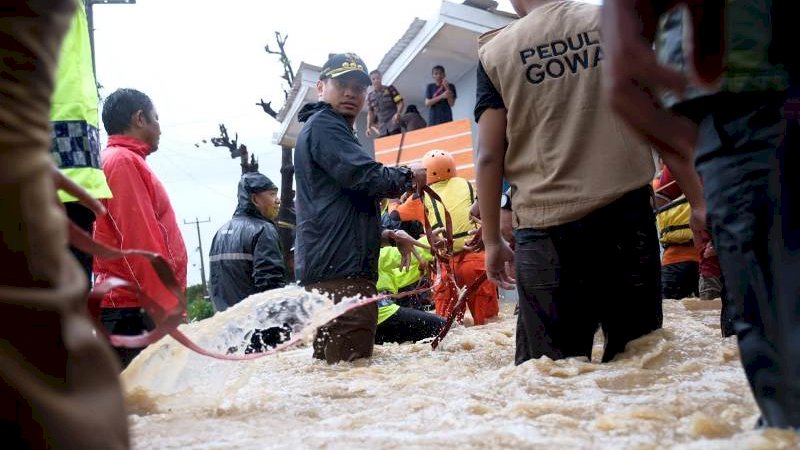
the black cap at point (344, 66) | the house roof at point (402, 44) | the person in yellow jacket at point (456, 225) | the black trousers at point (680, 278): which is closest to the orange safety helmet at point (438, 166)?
the person in yellow jacket at point (456, 225)

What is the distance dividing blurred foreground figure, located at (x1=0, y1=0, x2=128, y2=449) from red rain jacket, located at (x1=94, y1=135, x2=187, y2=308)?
247cm

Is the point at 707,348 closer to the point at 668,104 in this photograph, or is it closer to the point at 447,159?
the point at 668,104

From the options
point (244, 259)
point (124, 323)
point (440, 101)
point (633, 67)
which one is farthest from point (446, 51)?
point (633, 67)

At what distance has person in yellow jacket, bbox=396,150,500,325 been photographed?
6.35 metres

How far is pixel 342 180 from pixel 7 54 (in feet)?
9.80

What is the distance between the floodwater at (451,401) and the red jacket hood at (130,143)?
3.39 ft

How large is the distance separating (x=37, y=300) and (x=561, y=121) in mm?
2169

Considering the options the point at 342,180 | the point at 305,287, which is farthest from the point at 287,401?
the point at 342,180

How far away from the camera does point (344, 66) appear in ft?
13.9

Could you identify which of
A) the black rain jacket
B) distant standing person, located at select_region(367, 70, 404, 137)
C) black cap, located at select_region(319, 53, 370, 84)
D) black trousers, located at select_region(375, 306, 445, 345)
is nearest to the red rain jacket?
the black rain jacket

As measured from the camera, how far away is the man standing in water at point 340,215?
3.92 m

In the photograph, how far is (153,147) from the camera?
3896 millimetres

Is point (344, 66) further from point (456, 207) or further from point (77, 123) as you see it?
point (456, 207)

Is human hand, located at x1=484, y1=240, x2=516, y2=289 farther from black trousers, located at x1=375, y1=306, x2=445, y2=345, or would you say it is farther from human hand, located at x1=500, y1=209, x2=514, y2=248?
black trousers, located at x1=375, y1=306, x2=445, y2=345
